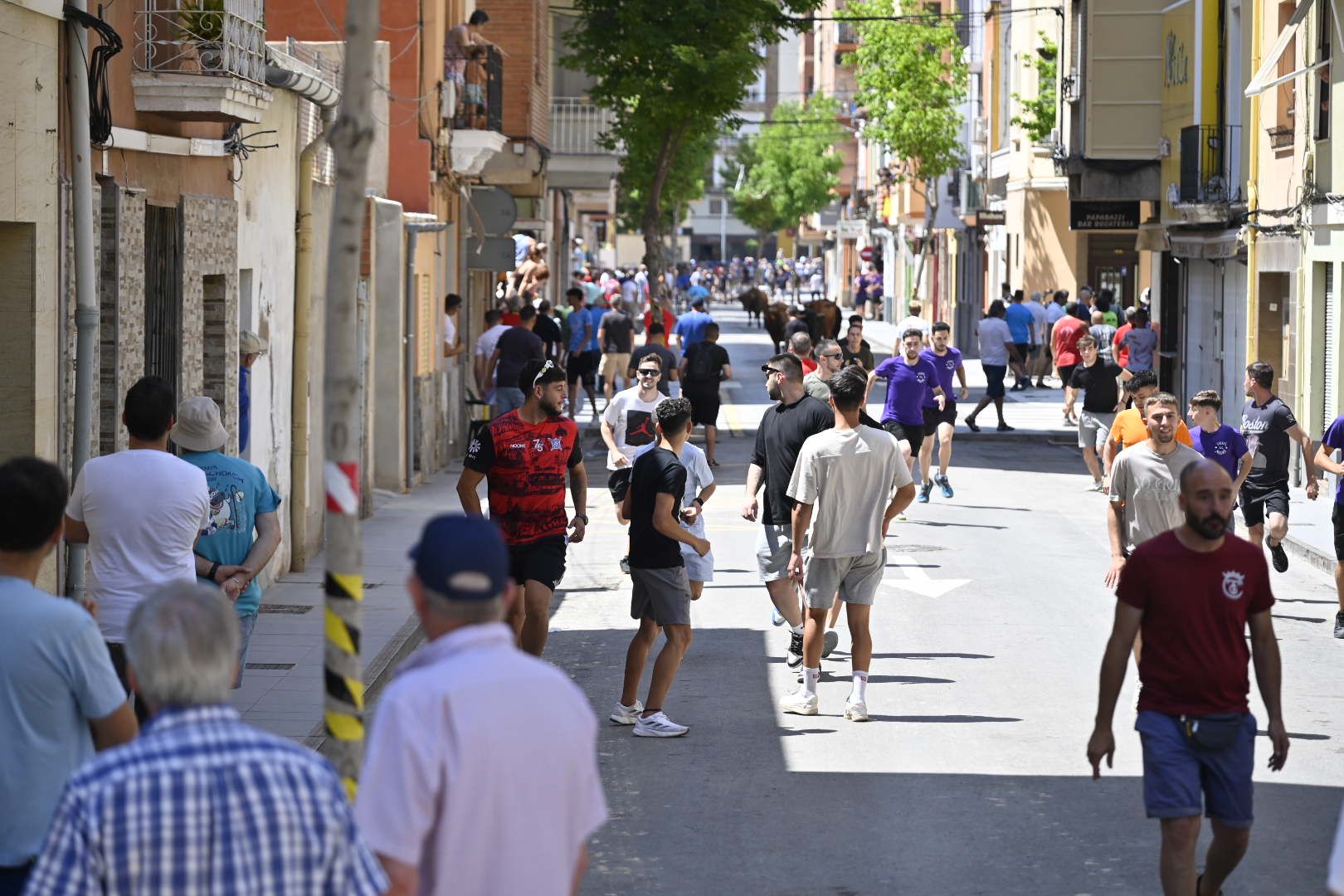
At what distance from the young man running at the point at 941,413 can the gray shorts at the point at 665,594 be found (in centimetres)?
955

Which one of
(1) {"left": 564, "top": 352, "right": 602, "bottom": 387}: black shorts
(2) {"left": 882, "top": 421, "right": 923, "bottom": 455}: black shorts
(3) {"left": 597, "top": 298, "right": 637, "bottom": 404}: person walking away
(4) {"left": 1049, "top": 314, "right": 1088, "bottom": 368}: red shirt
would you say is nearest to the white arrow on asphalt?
(2) {"left": 882, "top": 421, "right": 923, "bottom": 455}: black shorts

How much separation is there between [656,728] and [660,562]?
2.79 feet

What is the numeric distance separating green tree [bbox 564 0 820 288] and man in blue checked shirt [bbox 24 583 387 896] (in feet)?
106

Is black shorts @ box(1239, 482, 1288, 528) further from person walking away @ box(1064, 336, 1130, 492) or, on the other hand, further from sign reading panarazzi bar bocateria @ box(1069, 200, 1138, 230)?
sign reading panarazzi bar bocateria @ box(1069, 200, 1138, 230)

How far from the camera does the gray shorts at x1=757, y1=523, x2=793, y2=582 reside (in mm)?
11656

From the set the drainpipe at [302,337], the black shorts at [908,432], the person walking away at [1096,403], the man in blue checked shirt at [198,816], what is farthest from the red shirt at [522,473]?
the person walking away at [1096,403]

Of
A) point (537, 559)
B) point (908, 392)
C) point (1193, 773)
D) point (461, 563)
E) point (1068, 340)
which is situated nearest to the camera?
point (461, 563)

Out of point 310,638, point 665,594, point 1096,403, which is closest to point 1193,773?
point 665,594

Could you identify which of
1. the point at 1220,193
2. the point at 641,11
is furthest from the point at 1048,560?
the point at 641,11

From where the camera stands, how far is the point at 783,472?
1158cm

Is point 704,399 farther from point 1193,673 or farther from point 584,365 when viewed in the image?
point 1193,673

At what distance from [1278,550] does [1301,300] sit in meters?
8.46

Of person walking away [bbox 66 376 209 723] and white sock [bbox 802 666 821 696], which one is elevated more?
person walking away [bbox 66 376 209 723]

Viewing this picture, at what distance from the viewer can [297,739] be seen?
31.9ft
